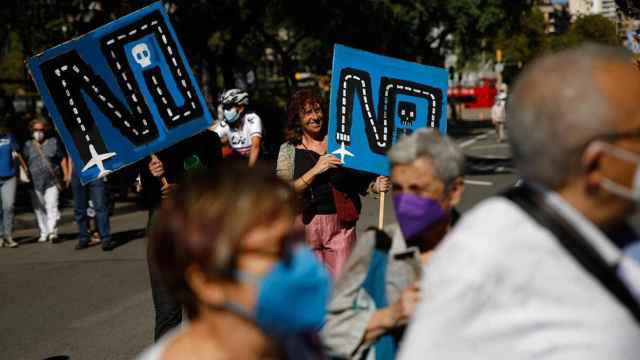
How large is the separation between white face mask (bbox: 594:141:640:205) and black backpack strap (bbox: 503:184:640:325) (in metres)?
0.12

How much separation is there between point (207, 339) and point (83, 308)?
6.81m

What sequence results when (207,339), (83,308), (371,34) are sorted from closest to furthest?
(207,339), (83,308), (371,34)

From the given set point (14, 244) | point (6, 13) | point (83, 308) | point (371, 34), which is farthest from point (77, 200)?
point (371, 34)

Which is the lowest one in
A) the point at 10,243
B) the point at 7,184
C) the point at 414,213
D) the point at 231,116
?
the point at 10,243

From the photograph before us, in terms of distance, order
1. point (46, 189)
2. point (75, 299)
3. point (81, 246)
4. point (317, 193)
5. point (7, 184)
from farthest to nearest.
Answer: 1. point (46, 189)
2. point (7, 184)
3. point (81, 246)
4. point (75, 299)
5. point (317, 193)

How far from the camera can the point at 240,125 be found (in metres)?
9.84

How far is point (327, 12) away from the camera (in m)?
24.9

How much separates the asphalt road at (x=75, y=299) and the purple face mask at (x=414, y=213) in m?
4.40

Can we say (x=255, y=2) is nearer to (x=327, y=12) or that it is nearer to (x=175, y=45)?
(x=327, y=12)

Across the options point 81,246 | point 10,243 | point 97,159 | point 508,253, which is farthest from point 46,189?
point 508,253

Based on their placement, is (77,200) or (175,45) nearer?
(175,45)

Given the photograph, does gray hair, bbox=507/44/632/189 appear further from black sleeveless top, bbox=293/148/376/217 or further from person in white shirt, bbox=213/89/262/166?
person in white shirt, bbox=213/89/262/166

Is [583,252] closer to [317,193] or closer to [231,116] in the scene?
[317,193]

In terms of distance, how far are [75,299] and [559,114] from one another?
25.3 ft
